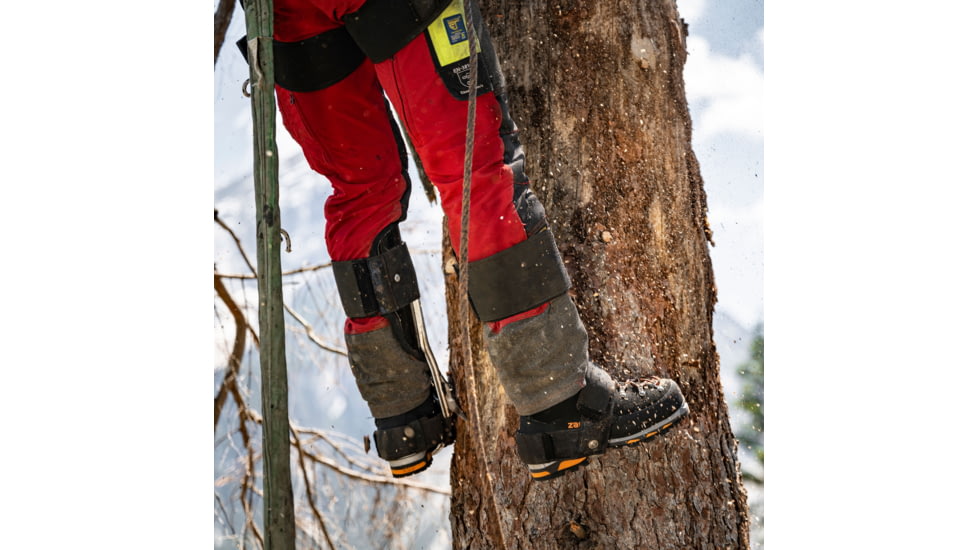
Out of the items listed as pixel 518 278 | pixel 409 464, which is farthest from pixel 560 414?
pixel 409 464

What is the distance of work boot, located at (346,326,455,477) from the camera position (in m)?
1.17

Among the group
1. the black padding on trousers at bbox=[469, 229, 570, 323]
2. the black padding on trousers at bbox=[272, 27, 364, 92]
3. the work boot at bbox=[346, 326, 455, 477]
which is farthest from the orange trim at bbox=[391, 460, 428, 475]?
the black padding on trousers at bbox=[272, 27, 364, 92]

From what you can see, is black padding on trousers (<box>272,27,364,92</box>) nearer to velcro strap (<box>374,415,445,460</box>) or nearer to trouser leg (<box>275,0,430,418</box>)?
trouser leg (<box>275,0,430,418</box>)

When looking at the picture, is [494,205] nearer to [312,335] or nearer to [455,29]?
[455,29]

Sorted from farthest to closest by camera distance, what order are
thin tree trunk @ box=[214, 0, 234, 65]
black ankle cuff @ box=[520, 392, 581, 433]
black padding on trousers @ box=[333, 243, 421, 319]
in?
thin tree trunk @ box=[214, 0, 234, 65] < black padding on trousers @ box=[333, 243, 421, 319] < black ankle cuff @ box=[520, 392, 581, 433]

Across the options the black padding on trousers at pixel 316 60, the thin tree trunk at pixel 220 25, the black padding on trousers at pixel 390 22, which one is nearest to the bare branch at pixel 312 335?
the thin tree trunk at pixel 220 25

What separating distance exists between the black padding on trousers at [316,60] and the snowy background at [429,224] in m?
0.26

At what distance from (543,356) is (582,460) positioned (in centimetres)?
19

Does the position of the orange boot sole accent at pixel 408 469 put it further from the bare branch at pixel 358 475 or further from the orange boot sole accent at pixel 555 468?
the bare branch at pixel 358 475

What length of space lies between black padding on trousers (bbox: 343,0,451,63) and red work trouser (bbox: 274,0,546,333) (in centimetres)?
1

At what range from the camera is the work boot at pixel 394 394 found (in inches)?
46.0

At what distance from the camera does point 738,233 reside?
1337 millimetres
